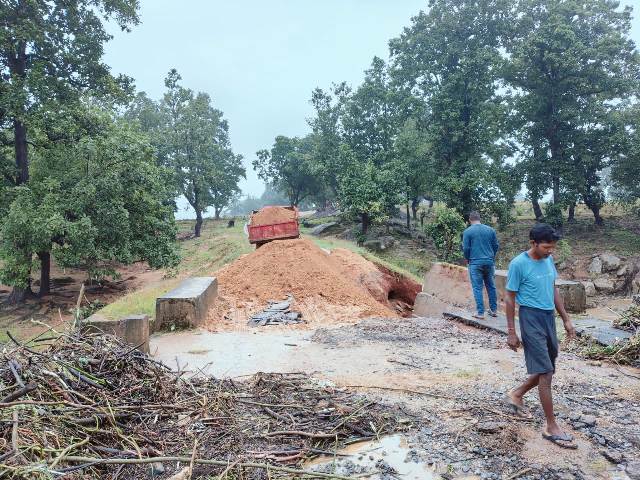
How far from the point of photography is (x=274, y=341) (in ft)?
22.9

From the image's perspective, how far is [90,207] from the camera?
15719mm

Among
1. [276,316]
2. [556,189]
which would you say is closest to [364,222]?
[556,189]

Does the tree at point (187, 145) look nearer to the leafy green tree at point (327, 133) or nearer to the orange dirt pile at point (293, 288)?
the leafy green tree at point (327, 133)

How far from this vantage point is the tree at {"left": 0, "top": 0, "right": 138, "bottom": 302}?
49.0 feet

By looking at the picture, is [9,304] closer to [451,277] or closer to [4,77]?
[4,77]

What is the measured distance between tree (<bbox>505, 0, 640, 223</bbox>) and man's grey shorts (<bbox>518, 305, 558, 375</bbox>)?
22600 millimetres

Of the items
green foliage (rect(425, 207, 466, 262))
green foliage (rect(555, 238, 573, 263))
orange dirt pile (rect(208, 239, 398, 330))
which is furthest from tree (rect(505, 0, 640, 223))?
orange dirt pile (rect(208, 239, 398, 330))

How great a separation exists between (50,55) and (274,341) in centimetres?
1543

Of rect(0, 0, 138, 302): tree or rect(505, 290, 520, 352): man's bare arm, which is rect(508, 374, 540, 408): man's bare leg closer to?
rect(505, 290, 520, 352): man's bare arm

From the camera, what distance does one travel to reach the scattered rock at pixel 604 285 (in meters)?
20.3

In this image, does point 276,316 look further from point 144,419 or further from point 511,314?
point 511,314

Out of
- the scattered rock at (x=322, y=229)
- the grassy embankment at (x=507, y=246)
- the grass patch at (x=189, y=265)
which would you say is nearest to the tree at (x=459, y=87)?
the grassy embankment at (x=507, y=246)

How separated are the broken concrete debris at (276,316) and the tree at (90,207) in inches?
331

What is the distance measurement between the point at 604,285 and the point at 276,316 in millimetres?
17831
